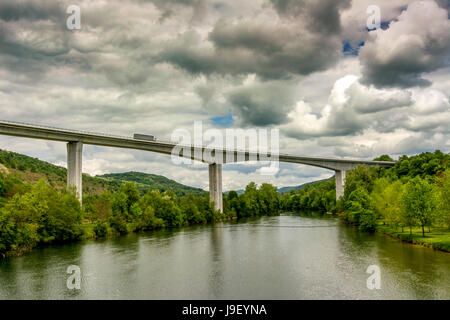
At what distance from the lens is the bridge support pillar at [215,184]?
71.6 meters

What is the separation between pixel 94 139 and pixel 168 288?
37854 mm

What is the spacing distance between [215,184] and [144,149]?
18274 millimetres

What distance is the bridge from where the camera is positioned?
45684mm

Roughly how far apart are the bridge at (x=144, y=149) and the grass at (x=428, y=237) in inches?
1484

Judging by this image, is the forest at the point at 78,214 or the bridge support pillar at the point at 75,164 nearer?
the forest at the point at 78,214

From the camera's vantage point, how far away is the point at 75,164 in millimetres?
49344

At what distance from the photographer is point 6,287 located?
2009 cm

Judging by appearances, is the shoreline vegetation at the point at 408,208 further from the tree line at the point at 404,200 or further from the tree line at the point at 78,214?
the tree line at the point at 78,214

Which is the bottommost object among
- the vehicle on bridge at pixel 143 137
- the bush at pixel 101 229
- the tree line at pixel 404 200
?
the bush at pixel 101 229

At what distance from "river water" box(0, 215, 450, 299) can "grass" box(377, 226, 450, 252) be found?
3.17ft

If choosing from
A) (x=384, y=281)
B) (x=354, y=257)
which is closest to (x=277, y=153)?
(x=354, y=257)

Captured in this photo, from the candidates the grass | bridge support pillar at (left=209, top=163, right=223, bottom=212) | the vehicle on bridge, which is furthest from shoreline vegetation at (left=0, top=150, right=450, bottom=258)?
the vehicle on bridge

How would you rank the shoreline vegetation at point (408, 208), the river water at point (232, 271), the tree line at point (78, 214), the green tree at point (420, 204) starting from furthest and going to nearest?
1. the tree line at point (78, 214)
2. the green tree at point (420, 204)
3. the shoreline vegetation at point (408, 208)
4. the river water at point (232, 271)

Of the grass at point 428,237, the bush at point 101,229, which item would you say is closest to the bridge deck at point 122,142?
the bush at point 101,229
